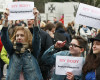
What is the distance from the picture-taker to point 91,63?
4.02 meters

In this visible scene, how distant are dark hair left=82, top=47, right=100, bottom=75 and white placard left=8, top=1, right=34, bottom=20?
1.15m

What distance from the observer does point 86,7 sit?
455cm

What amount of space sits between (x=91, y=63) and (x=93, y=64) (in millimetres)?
38

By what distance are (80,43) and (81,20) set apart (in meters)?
0.37

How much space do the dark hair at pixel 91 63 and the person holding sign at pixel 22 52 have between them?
84 cm

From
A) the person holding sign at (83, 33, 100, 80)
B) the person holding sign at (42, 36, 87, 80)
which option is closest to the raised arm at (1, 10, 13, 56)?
the person holding sign at (42, 36, 87, 80)

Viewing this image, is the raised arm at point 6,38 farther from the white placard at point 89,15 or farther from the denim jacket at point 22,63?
the white placard at point 89,15

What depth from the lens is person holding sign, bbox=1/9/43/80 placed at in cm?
450

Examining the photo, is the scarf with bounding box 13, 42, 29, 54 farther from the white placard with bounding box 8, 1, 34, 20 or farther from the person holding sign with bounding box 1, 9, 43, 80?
the white placard with bounding box 8, 1, 34, 20

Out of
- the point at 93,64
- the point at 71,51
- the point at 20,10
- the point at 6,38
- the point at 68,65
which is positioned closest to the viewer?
the point at 93,64

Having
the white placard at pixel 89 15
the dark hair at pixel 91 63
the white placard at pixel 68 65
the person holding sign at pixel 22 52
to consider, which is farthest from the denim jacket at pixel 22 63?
the dark hair at pixel 91 63

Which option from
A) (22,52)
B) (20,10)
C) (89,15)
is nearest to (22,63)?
(22,52)

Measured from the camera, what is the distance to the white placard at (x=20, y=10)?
4.69 m

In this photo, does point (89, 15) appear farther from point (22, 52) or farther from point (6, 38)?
point (6, 38)
